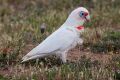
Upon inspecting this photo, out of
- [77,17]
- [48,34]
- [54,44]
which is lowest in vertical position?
[54,44]

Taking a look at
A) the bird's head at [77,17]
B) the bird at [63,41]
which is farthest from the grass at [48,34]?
the bird's head at [77,17]

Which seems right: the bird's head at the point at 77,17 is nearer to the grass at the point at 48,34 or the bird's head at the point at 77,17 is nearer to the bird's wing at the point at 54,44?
the bird's wing at the point at 54,44

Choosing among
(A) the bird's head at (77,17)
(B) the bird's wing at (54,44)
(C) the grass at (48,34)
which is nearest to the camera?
(C) the grass at (48,34)

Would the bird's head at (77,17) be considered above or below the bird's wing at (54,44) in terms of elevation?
above

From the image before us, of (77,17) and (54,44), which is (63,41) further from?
(77,17)

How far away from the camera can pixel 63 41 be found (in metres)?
8.34

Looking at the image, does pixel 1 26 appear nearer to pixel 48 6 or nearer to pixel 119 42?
pixel 48 6

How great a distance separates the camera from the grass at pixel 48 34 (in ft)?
25.3

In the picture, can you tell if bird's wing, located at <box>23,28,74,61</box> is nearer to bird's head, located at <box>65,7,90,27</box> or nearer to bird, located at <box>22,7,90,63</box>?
bird, located at <box>22,7,90,63</box>

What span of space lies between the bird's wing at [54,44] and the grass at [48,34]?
208mm

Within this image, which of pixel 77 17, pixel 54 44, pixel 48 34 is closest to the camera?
pixel 54 44

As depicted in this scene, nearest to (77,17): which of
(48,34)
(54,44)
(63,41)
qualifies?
(63,41)

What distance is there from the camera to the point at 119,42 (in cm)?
995

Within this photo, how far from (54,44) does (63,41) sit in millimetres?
153
